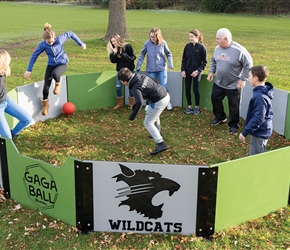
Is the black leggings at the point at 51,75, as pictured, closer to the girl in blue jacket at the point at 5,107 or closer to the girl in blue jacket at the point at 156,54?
the girl in blue jacket at the point at 5,107

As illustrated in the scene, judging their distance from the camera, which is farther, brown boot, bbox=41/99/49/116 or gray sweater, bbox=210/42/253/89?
brown boot, bbox=41/99/49/116

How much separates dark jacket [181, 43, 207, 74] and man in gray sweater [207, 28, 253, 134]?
1.84 ft

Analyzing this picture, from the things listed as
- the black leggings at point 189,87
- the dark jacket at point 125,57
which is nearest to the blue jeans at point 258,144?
the black leggings at point 189,87

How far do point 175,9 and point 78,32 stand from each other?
87.9 ft

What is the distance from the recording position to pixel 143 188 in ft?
16.6

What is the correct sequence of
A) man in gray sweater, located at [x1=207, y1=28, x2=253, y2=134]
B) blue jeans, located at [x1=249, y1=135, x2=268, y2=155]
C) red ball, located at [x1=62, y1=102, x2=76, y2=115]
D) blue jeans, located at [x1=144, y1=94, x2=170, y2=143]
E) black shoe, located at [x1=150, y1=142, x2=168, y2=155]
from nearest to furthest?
blue jeans, located at [x1=249, y1=135, x2=268, y2=155], blue jeans, located at [x1=144, y1=94, x2=170, y2=143], black shoe, located at [x1=150, y1=142, x2=168, y2=155], man in gray sweater, located at [x1=207, y1=28, x2=253, y2=134], red ball, located at [x1=62, y1=102, x2=76, y2=115]

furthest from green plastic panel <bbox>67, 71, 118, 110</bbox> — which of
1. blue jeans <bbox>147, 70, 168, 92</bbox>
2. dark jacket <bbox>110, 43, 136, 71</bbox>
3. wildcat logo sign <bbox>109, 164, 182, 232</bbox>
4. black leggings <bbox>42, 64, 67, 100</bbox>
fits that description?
wildcat logo sign <bbox>109, 164, 182, 232</bbox>

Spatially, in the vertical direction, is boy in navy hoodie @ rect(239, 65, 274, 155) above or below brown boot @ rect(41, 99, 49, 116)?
above

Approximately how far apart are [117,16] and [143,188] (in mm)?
15449

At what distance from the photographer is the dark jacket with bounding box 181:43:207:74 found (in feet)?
31.4

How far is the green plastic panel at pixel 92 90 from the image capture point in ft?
33.7

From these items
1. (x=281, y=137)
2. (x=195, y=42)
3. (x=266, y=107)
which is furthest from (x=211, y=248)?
(x=195, y=42)

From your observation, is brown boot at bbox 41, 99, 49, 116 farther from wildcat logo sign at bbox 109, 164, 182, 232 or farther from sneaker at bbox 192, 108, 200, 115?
wildcat logo sign at bbox 109, 164, 182, 232

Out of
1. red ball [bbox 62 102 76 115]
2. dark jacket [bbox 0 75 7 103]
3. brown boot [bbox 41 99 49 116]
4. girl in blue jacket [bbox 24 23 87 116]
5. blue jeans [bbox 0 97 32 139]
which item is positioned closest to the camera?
dark jacket [bbox 0 75 7 103]
